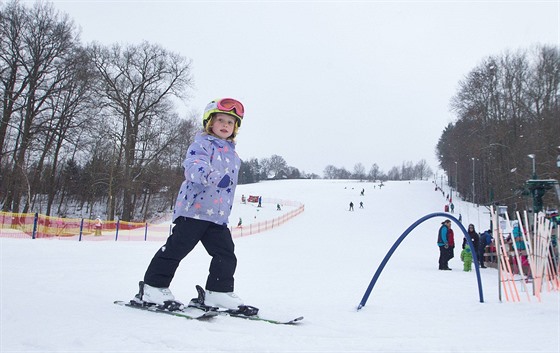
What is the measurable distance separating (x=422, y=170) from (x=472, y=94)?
15503 centimetres

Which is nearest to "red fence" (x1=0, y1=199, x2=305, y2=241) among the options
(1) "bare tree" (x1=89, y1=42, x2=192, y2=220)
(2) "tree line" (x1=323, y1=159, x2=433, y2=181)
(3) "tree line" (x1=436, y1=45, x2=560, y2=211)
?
(1) "bare tree" (x1=89, y1=42, x2=192, y2=220)

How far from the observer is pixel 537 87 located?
1300 inches

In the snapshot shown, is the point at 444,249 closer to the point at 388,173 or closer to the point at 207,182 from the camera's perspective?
the point at 207,182

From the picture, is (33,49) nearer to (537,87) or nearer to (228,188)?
(228,188)

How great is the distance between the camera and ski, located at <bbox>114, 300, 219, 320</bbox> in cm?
313

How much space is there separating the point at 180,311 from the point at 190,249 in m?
0.55

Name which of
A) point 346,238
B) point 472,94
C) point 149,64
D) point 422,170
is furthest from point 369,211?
point 422,170

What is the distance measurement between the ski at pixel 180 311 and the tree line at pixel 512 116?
27608 millimetres

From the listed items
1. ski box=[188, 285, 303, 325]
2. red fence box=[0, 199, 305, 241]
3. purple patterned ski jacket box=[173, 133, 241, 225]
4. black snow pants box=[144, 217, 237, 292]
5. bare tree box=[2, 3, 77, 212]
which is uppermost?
bare tree box=[2, 3, 77, 212]

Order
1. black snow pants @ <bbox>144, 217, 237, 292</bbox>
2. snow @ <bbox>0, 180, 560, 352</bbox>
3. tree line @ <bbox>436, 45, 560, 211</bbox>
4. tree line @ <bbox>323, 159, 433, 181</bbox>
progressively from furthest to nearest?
tree line @ <bbox>323, 159, 433, 181</bbox>, tree line @ <bbox>436, 45, 560, 211</bbox>, black snow pants @ <bbox>144, 217, 237, 292</bbox>, snow @ <bbox>0, 180, 560, 352</bbox>

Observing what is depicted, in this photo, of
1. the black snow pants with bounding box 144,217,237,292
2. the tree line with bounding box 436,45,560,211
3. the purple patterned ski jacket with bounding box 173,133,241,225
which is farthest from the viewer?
the tree line with bounding box 436,45,560,211

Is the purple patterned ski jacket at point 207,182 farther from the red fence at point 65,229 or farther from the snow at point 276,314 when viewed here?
the red fence at point 65,229

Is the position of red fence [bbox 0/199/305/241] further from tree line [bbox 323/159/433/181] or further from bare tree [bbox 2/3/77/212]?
tree line [bbox 323/159/433/181]

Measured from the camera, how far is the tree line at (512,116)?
28648 millimetres
